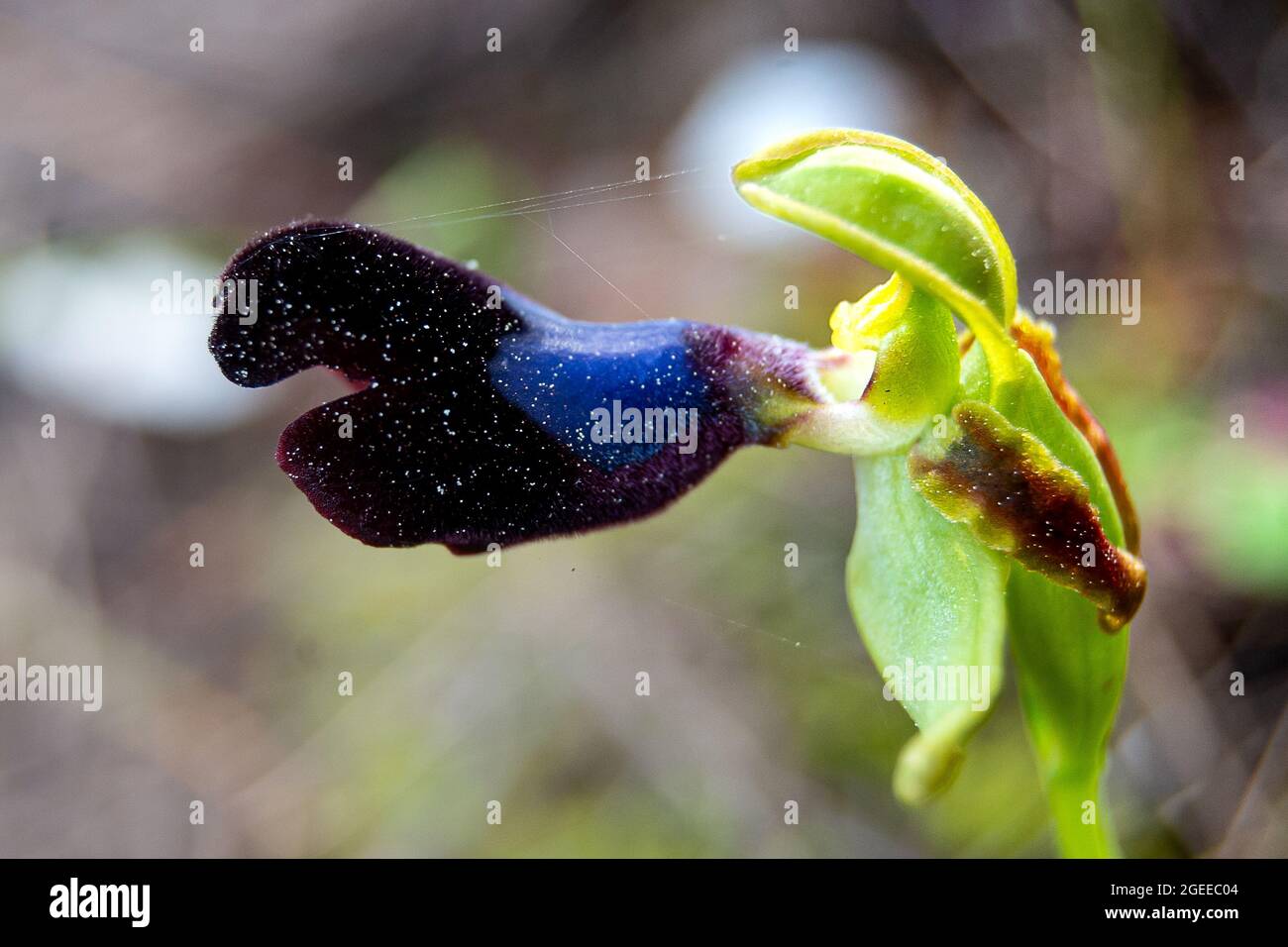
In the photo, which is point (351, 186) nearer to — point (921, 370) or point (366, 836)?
point (366, 836)

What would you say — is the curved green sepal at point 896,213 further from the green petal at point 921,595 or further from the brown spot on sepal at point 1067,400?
the green petal at point 921,595

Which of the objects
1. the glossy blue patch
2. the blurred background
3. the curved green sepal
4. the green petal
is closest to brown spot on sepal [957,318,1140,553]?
the curved green sepal

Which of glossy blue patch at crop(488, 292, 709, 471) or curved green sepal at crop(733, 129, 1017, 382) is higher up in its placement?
curved green sepal at crop(733, 129, 1017, 382)

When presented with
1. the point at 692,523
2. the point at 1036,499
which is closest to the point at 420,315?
the point at 1036,499

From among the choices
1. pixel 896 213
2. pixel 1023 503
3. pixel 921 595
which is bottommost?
pixel 921 595

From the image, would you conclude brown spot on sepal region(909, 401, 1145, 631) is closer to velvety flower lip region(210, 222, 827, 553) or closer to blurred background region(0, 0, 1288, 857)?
velvety flower lip region(210, 222, 827, 553)

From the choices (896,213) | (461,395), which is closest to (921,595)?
(896,213)

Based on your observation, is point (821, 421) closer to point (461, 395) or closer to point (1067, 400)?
point (1067, 400)
